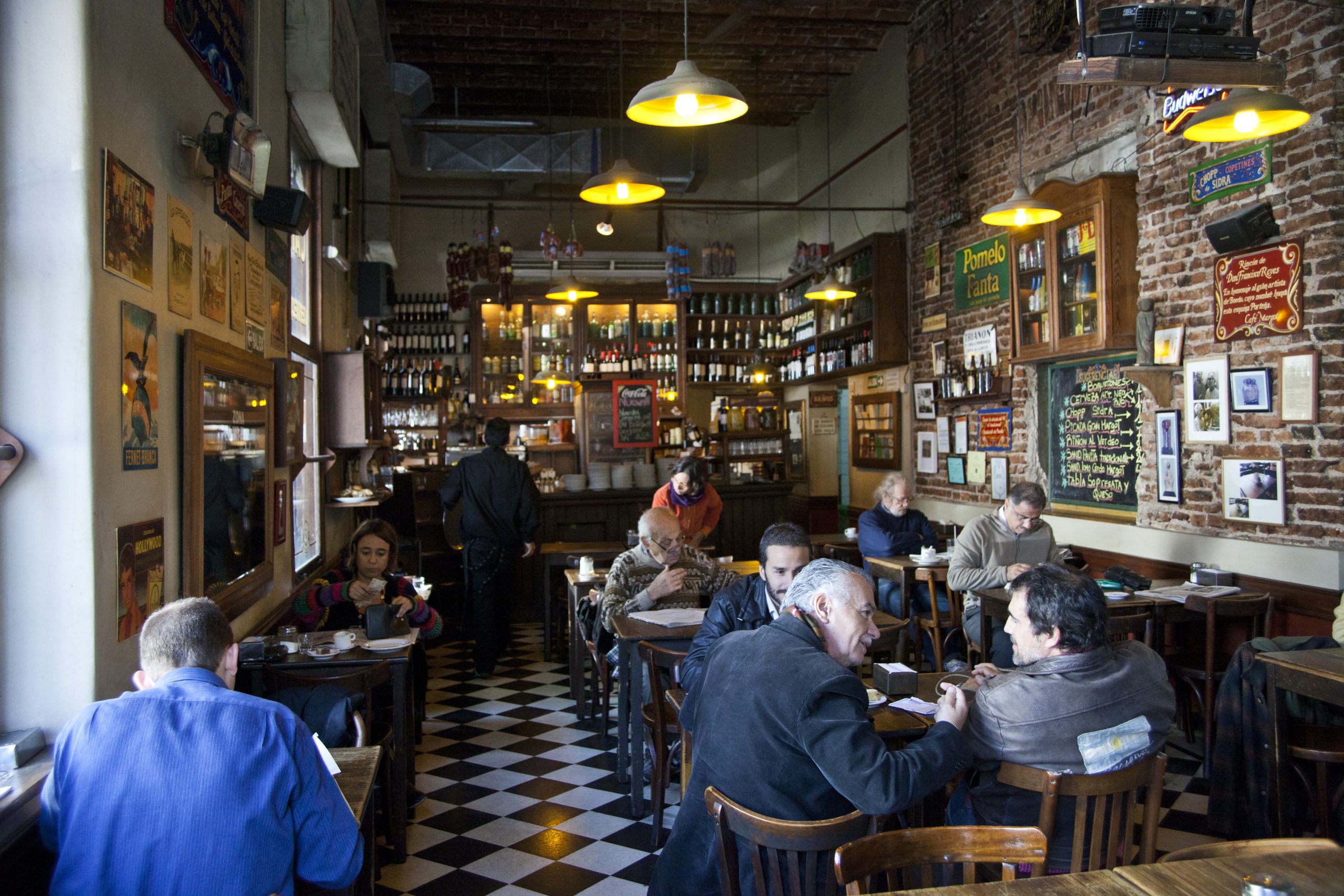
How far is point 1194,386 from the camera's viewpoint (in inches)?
224

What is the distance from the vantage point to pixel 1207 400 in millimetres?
5594

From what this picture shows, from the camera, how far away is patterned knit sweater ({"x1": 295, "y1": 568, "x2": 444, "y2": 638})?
4.57 meters

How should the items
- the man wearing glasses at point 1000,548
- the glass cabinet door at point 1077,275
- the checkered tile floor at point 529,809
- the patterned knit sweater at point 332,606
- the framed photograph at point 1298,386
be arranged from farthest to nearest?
the glass cabinet door at point 1077,275, the man wearing glasses at point 1000,548, the framed photograph at point 1298,386, the patterned knit sweater at point 332,606, the checkered tile floor at point 529,809

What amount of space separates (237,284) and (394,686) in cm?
186

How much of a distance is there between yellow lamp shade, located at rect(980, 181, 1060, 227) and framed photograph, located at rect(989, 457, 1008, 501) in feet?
7.65

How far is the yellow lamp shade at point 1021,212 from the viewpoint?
19.7 feet

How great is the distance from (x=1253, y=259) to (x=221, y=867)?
567 cm

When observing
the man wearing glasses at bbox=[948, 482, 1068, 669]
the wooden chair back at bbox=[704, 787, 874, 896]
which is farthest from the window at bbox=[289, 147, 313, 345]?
the wooden chair back at bbox=[704, 787, 874, 896]

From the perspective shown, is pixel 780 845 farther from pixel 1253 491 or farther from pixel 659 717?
pixel 1253 491

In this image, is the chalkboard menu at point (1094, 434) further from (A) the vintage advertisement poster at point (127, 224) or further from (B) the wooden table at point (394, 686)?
(A) the vintage advertisement poster at point (127, 224)

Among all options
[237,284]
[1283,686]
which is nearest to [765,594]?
[1283,686]

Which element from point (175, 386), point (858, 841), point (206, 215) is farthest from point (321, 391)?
point (858, 841)

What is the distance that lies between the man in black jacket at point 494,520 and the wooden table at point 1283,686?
16.4ft

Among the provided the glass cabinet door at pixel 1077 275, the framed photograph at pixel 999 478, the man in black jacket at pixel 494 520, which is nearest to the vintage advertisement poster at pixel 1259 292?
the glass cabinet door at pixel 1077 275
